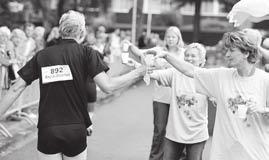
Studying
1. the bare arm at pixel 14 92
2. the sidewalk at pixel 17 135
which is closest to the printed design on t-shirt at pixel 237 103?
the bare arm at pixel 14 92

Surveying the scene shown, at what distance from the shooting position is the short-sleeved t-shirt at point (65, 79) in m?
4.14

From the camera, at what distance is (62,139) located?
4.14 metres

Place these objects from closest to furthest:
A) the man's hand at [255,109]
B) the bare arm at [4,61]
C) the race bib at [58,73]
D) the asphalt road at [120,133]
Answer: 1. the man's hand at [255,109]
2. the race bib at [58,73]
3. the asphalt road at [120,133]
4. the bare arm at [4,61]

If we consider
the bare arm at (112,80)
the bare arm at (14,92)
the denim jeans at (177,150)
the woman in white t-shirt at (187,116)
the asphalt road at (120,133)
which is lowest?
the asphalt road at (120,133)

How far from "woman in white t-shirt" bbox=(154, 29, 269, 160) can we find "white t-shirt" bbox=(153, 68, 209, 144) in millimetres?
1676

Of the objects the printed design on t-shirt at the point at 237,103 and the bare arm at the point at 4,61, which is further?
the bare arm at the point at 4,61

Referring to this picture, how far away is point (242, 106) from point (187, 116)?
195 cm

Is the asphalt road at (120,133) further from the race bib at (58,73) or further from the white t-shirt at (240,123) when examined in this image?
the white t-shirt at (240,123)

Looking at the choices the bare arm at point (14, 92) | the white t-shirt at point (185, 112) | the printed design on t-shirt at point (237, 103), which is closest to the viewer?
the printed design on t-shirt at point (237, 103)

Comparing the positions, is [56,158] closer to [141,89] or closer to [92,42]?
[92,42]

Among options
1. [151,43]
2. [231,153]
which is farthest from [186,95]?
[151,43]

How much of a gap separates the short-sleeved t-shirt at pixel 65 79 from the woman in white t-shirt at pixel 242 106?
1.01 m

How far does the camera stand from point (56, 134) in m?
4.14

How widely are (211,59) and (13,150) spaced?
26355 mm
